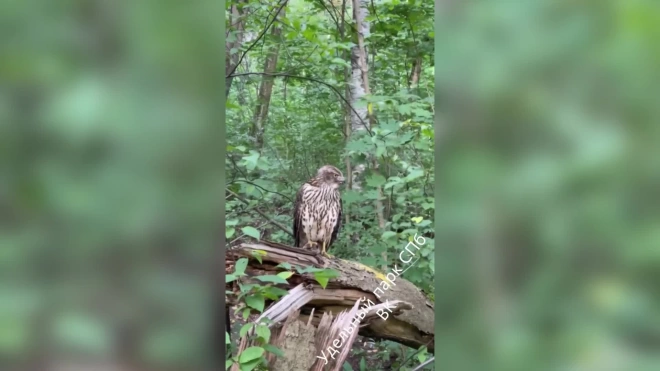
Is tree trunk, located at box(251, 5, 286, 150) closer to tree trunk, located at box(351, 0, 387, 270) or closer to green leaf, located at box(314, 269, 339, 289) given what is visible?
tree trunk, located at box(351, 0, 387, 270)

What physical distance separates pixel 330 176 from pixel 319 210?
83 millimetres

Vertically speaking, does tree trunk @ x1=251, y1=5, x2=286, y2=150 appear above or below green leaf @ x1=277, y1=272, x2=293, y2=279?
above

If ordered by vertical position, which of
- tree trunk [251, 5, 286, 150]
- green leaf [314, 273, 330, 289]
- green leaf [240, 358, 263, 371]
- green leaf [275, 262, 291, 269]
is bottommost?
green leaf [240, 358, 263, 371]

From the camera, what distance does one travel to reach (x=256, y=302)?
822mm

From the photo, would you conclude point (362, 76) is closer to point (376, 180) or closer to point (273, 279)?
point (376, 180)

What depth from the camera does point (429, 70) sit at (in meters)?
0.72
